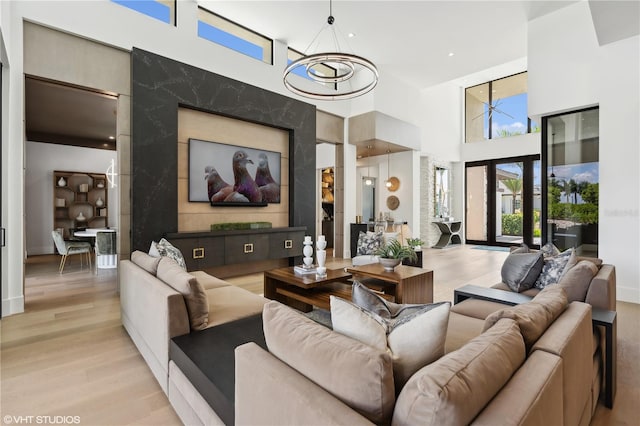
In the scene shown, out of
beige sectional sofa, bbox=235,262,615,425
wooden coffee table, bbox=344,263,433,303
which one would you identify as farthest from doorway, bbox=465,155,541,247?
beige sectional sofa, bbox=235,262,615,425

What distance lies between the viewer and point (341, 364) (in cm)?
93

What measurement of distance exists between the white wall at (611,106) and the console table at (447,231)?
16.3ft

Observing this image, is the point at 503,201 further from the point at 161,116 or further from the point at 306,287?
the point at 161,116

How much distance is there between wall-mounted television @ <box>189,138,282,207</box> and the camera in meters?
5.03

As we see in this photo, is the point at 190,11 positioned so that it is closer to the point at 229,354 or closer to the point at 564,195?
the point at 229,354

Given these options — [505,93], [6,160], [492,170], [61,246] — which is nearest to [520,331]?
[6,160]

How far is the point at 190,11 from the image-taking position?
482 centimetres

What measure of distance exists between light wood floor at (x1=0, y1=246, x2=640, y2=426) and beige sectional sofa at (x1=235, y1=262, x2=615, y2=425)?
3.39ft

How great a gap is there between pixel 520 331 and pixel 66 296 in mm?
5037

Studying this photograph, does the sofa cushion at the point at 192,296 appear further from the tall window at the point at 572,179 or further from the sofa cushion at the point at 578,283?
the tall window at the point at 572,179

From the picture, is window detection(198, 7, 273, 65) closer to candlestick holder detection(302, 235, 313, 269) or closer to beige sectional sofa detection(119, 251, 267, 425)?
candlestick holder detection(302, 235, 313, 269)

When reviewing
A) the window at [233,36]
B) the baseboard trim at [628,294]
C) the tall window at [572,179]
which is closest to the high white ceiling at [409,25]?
the window at [233,36]

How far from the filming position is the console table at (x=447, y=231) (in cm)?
951

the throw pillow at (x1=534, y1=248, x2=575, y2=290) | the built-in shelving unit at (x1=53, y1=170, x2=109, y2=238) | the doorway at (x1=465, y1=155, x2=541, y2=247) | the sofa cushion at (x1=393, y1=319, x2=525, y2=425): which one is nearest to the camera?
the sofa cushion at (x1=393, y1=319, x2=525, y2=425)
